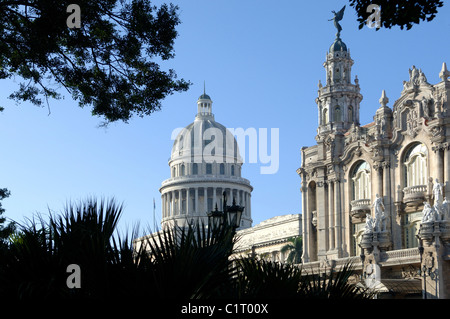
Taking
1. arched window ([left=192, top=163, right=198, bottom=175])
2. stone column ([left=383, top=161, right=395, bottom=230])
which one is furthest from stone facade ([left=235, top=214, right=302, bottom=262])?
arched window ([left=192, top=163, right=198, bottom=175])

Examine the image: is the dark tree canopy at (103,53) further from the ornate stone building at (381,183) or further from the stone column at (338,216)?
the stone column at (338,216)

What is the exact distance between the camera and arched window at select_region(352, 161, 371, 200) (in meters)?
59.5

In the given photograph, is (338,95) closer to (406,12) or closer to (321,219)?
(321,219)

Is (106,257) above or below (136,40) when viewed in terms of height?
below

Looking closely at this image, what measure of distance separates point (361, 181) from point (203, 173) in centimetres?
7919

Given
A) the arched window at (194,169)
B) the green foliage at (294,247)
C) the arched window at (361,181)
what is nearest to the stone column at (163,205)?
the arched window at (194,169)

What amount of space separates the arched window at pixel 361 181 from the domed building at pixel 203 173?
2696 inches

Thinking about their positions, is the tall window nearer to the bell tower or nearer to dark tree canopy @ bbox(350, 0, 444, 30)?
the bell tower

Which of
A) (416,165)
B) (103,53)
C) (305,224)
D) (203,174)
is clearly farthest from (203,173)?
(103,53)

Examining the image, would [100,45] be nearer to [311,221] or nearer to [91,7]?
[91,7]

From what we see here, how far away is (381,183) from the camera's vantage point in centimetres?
5775

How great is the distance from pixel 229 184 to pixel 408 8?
406ft

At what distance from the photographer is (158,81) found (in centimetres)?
2073

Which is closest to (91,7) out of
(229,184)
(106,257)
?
(106,257)
